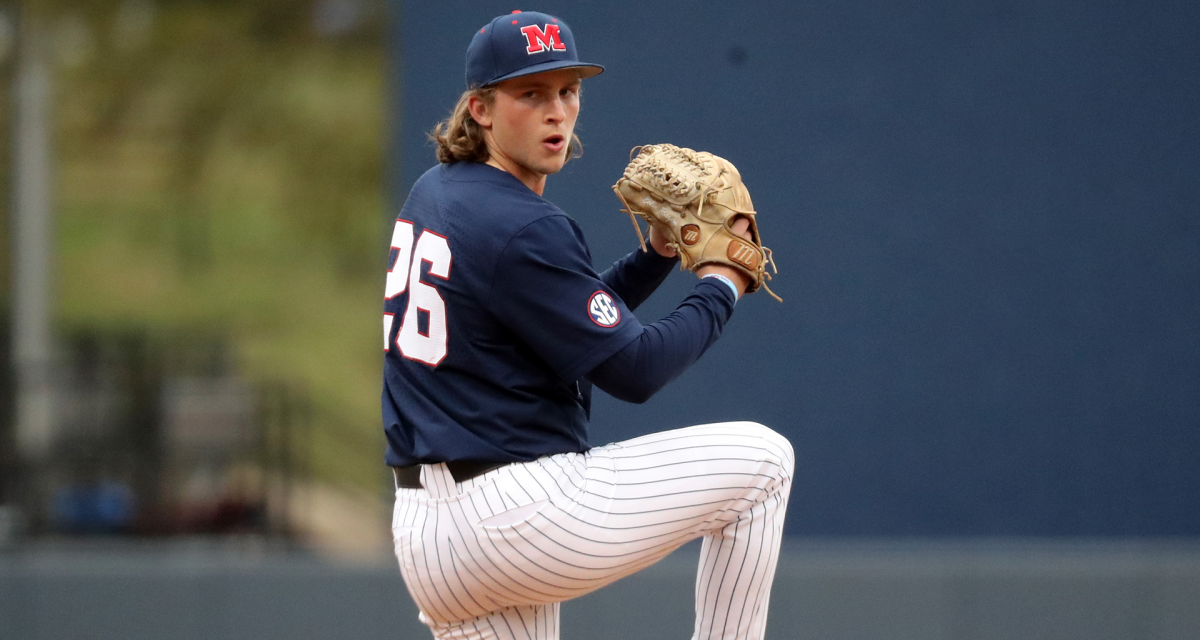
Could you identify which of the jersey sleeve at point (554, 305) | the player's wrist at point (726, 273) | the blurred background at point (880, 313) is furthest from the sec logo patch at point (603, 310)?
the blurred background at point (880, 313)

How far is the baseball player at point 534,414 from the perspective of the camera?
7.58 ft

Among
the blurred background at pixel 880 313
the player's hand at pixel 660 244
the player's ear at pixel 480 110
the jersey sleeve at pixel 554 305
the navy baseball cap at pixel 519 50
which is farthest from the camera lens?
the blurred background at pixel 880 313

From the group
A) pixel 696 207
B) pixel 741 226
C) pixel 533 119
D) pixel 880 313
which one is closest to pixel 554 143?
pixel 533 119

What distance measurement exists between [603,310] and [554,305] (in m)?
0.10

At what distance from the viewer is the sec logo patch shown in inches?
90.6

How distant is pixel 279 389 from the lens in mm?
5992

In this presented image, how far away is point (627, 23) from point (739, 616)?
3.59 metres

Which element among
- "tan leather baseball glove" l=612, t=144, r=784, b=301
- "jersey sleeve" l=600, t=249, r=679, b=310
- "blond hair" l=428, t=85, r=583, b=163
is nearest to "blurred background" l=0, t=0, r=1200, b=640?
"jersey sleeve" l=600, t=249, r=679, b=310

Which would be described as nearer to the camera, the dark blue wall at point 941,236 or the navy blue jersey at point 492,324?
the navy blue jersey at point 492,324

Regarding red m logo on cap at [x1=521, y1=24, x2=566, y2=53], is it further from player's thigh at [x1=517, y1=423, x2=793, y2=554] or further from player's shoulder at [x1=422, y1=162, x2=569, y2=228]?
player's thigh at [x1=517, y1=423, x2=793, y2=554]

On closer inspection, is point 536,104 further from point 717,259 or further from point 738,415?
point 738,415

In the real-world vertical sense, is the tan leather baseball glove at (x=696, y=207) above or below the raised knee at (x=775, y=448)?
above

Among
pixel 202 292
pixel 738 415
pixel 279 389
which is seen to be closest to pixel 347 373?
pixel 279 389

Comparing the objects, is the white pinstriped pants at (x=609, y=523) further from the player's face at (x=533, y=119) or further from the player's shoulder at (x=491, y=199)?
the player's face at (x=533, y=119)
